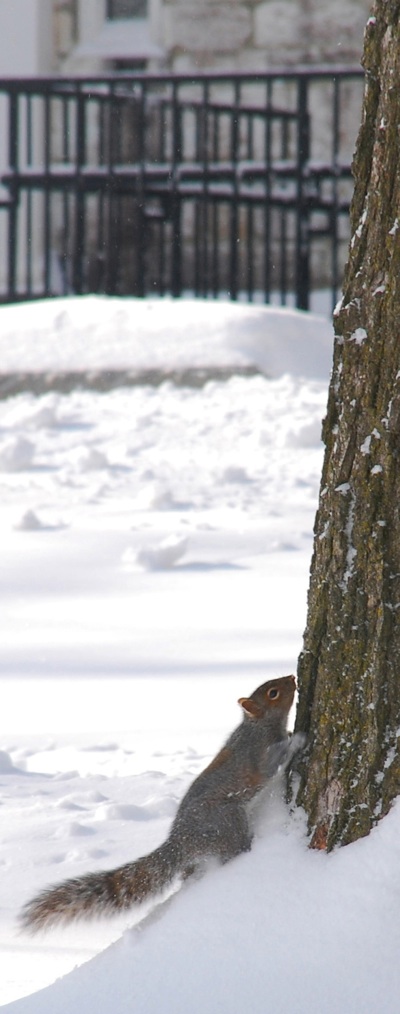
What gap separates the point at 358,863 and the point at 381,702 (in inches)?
9.1

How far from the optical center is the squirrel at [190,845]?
2150mm

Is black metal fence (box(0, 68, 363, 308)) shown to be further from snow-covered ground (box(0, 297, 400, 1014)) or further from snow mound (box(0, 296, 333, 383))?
snow-covered ground (box(0, 297, 400, 1014))

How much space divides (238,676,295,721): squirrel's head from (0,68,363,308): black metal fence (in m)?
6.08

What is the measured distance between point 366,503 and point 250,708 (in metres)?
0.64

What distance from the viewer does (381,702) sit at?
1957 mm

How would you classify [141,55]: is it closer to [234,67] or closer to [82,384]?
[234,67]

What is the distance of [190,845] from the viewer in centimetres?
219

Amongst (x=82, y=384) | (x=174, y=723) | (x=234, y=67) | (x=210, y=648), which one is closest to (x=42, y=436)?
(x=82, y=384)

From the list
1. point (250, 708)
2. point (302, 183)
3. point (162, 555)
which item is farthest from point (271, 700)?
point (302, 183)

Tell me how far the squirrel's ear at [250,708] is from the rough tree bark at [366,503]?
15.1 inches

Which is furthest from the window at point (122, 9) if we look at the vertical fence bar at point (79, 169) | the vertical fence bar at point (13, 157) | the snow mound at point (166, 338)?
the snow mound at point (166, 338)

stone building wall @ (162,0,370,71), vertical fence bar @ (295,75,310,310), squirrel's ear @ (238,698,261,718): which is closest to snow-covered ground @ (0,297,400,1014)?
squirrel's ear @ (238,698,261,718)

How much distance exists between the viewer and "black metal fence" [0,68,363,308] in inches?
339

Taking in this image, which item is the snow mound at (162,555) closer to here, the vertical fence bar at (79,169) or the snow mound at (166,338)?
the snow mound at (166,338)
